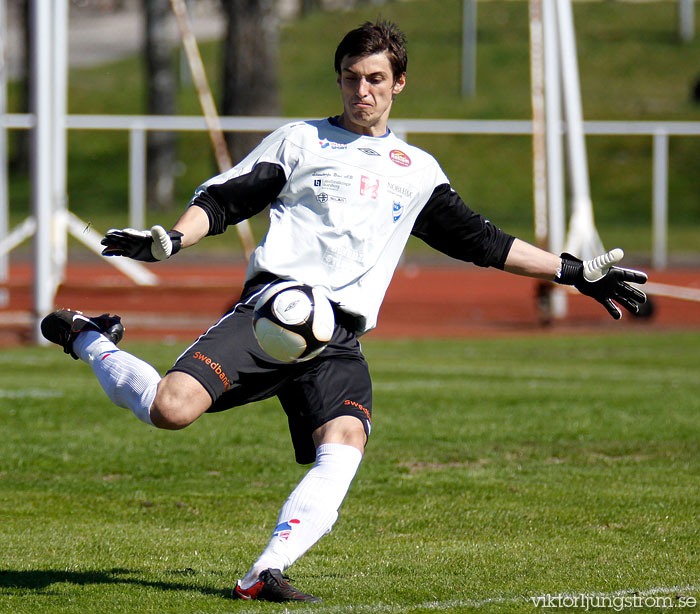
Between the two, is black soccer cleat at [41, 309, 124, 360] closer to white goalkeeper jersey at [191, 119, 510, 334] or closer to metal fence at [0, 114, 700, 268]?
white goalkeeper jersey at [191, 119, 510, 334]

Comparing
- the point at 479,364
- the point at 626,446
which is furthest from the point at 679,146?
the point at 626,446

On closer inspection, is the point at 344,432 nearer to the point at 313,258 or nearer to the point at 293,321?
the point at 293,321

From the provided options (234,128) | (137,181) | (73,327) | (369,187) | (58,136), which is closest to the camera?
(369,187)

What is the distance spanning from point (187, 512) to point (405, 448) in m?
1.97

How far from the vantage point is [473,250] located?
16.2ft

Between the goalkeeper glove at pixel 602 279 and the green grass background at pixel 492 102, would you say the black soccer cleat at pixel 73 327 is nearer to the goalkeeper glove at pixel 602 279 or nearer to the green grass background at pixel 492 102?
the goalkeeper glove at pixel 602 279

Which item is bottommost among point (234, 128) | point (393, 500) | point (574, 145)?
point (393, 500)

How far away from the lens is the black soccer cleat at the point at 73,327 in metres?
5.04

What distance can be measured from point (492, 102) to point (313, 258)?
35857mm

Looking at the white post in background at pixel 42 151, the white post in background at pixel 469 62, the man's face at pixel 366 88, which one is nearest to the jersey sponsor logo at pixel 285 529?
the man's face at pixel 366 88

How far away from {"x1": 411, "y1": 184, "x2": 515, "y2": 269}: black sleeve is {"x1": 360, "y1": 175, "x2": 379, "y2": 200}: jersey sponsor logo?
0.34 meters

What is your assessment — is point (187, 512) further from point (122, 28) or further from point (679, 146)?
point (122, 28)

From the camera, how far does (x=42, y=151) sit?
13703mm

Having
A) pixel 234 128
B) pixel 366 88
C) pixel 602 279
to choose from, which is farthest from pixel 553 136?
pixel 366 88
